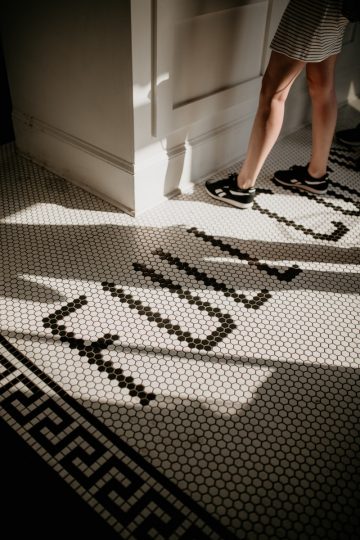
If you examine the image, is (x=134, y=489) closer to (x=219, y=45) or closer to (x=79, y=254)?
(x=79, y=254)

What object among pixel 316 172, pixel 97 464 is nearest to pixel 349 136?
pixel 316 172

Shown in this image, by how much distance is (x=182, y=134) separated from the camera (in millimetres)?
1507

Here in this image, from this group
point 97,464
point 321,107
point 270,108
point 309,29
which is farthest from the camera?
point 321,107

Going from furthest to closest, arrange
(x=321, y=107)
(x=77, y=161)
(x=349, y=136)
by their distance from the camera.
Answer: (x=349, y=136) → (x=77, y=161) → (x=321, y=107)

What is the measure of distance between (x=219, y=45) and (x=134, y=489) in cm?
124

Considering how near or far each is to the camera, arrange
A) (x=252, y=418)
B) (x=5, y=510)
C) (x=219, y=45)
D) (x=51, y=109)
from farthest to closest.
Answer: (x=51, y=109)
(x=219, y=45)
(x=252, y=418)
(x=5, y=510)

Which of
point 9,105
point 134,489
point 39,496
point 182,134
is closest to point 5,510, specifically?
point 39,496

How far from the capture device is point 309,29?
1.18 m

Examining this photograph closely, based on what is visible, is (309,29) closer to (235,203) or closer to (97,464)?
(235,203)

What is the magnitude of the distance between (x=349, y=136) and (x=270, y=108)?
0.71 m

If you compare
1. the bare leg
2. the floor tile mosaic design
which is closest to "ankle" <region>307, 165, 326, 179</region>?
the bare leg

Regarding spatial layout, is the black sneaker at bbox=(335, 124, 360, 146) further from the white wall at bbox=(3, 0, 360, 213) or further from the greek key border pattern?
the greek key border pattern

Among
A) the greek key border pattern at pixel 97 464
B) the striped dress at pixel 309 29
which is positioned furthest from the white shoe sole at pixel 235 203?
the greek key border pattern at pixel 97 464

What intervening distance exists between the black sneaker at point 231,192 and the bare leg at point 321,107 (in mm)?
250
